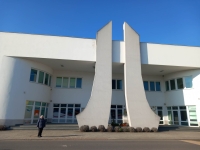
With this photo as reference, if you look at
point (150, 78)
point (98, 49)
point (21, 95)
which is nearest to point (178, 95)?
point (150, 78)

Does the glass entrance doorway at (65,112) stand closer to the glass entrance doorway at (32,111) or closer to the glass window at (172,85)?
the glass entrance doorway at (32,111)

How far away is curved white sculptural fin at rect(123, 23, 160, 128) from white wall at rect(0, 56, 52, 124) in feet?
32.3

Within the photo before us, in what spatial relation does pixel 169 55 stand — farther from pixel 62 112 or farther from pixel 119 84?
pixel 62 112

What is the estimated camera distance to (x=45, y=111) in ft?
58.9

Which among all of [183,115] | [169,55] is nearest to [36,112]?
[169,55]

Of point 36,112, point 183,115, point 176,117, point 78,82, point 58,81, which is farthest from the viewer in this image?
point 78,82

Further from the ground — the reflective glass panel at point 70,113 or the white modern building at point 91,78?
the white modern building at point 91,78

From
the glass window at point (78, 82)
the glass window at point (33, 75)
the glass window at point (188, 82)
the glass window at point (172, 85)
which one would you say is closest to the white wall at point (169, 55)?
the glass window at point (188, 82)

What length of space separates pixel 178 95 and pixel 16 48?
19.3 meters

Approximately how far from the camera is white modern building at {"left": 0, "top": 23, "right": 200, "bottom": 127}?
1473cm

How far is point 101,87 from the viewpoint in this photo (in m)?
15.0

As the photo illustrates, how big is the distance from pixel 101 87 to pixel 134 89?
3326 millimetres

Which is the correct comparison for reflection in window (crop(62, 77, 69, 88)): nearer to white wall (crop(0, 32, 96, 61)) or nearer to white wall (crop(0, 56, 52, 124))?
white wall (crop(0, 56, 52, 124))

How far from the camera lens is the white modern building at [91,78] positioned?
48.3 feet
